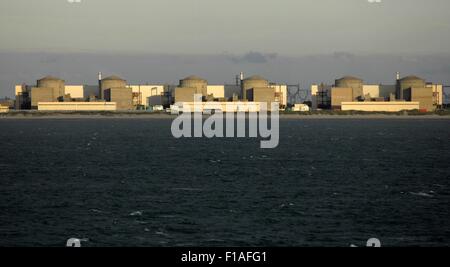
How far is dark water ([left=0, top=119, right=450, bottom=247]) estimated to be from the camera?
2170 inches

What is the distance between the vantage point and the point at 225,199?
70.4 meters

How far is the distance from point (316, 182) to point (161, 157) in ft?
119

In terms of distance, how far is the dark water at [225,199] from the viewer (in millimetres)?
55125

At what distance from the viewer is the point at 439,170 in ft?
309

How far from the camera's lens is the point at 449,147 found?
5399 inches

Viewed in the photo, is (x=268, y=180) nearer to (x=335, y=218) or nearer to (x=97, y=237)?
(x=335, y=218)

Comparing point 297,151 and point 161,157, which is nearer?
point 161,157

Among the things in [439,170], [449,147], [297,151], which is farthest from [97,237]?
[449,147]

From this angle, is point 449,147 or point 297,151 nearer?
point 297,151

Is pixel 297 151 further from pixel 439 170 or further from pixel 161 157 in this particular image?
pixel 439 170

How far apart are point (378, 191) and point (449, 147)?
65.3 metres
